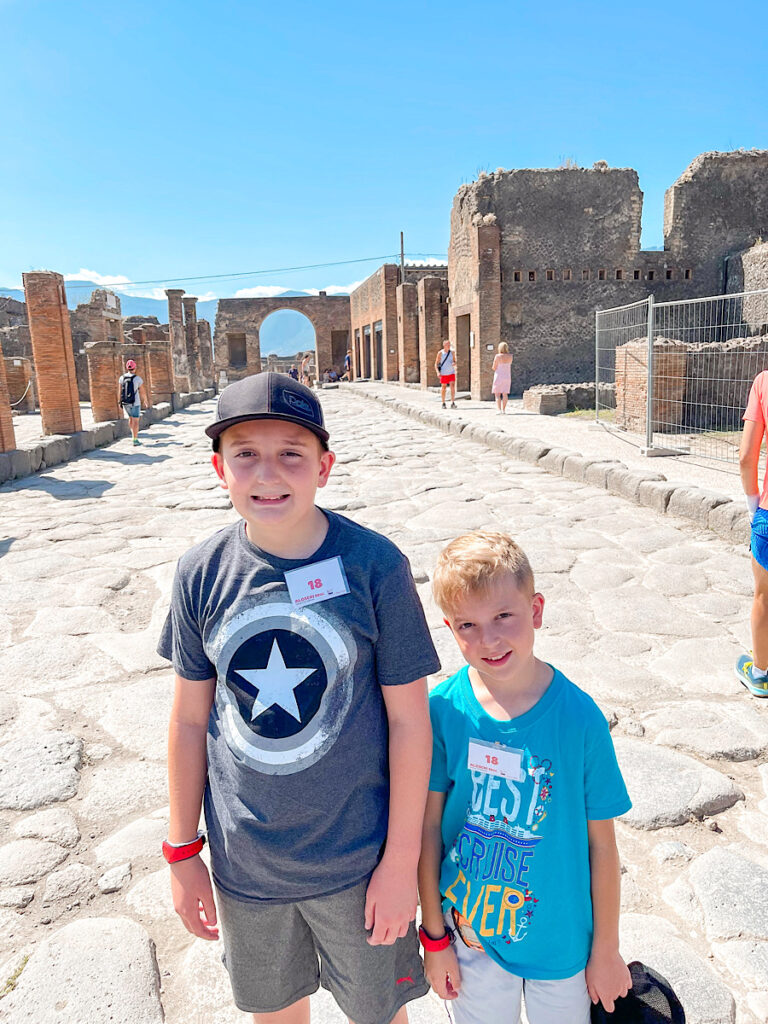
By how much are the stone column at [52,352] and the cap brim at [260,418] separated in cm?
1247

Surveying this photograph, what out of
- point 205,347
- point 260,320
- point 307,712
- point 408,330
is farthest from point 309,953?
point 260,320

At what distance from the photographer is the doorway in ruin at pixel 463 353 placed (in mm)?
21234

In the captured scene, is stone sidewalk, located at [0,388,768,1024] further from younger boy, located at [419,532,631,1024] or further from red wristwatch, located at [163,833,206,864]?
red wristwatch, located at [163,833,206,864]

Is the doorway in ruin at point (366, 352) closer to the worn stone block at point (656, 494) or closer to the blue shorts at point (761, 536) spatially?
the worn stone block at point (656, 494)

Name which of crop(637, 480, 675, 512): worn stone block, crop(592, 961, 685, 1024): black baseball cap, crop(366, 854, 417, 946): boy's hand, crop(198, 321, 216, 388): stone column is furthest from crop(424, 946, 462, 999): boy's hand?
crop(198, 321, 216, 388): stone column

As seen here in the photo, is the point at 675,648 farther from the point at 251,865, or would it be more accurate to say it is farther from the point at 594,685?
the point at 251,865

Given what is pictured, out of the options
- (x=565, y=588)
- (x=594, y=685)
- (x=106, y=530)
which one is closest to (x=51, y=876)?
(x=594, y=685)

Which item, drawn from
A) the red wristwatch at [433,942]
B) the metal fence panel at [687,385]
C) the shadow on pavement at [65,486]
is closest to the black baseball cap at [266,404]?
the red wristwatch at [433,942]

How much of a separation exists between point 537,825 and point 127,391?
44.3ft

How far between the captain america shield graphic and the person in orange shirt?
87.0 inches

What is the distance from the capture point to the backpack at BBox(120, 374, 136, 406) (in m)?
13.5

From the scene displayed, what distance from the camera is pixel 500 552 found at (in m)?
1.36

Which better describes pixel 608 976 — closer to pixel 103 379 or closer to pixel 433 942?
pixel 433 942

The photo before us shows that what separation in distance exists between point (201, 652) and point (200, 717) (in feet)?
0.44
